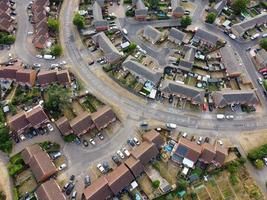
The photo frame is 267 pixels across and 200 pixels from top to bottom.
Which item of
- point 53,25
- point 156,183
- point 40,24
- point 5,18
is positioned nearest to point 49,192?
point 156,183

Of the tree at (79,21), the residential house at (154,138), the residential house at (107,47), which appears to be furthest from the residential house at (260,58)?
the tree at (79,21)

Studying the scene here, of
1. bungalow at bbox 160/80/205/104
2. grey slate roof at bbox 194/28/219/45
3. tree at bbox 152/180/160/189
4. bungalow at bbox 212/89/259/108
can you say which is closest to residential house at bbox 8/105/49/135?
tree at bbox 152/180/160/189

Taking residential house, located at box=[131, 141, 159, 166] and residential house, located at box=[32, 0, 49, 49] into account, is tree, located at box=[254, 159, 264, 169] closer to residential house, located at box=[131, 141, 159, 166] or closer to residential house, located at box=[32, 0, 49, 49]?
residential house, located at box=[131, 141, 159, 166]

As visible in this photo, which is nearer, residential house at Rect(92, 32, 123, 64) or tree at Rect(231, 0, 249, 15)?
residential house at Rect(92, 32, 123, 64)

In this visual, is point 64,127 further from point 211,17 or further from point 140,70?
point 211,17

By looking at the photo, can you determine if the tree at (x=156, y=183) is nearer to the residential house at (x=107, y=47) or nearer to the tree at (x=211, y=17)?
the residential house at (x=107, y=47)
